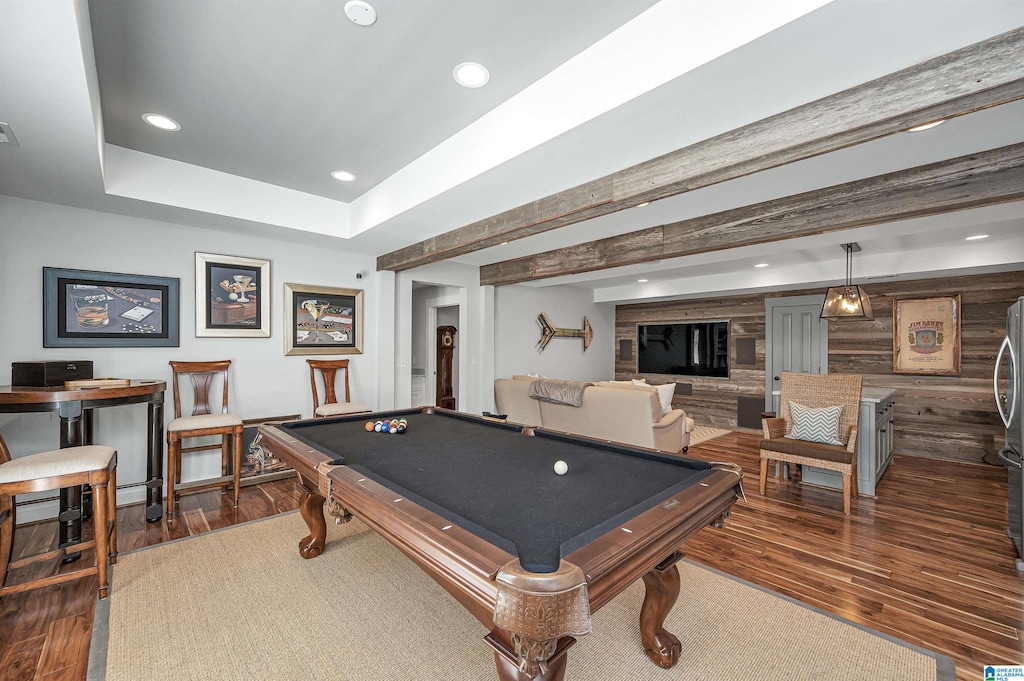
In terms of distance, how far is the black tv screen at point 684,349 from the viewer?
719 cm

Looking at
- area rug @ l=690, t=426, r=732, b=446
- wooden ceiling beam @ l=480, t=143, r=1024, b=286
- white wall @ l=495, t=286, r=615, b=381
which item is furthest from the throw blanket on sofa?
area rug @ l=690, t=426, r=732, b=446

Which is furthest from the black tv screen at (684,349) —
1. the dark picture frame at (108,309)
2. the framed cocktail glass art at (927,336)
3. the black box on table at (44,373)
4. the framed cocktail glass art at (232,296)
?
the black box on table at (44,373)

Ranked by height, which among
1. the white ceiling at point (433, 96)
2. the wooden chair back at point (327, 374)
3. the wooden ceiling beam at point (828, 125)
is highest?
the white ceiling at point (433, 96)

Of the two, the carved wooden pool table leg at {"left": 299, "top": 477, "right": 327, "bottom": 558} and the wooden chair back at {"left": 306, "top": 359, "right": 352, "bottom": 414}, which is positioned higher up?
the wooden chair back at {"left": 306, "top": 359, "right": 352, "bottom": 414}

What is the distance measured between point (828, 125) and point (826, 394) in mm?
3123

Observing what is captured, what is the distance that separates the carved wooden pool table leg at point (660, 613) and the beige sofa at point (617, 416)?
2.30 meters

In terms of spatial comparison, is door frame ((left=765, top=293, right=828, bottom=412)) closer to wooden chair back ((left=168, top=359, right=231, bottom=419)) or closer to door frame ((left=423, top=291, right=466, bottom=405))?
door frame ((left=423, top=291, right=466, bottom=405))

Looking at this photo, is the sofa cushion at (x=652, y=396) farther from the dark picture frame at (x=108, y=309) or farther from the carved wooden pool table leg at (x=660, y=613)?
the dark picture frame at (x=108, y=309)

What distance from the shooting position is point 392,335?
5195 mm

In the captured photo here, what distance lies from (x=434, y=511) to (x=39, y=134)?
9.16 feet

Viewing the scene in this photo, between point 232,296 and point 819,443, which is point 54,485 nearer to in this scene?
point 232,296

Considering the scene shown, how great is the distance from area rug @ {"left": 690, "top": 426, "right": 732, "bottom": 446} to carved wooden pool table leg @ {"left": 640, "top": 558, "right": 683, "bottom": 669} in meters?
4.38

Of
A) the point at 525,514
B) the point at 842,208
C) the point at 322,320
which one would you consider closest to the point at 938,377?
the point at 842,208

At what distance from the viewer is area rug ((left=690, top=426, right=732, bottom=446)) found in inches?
238
